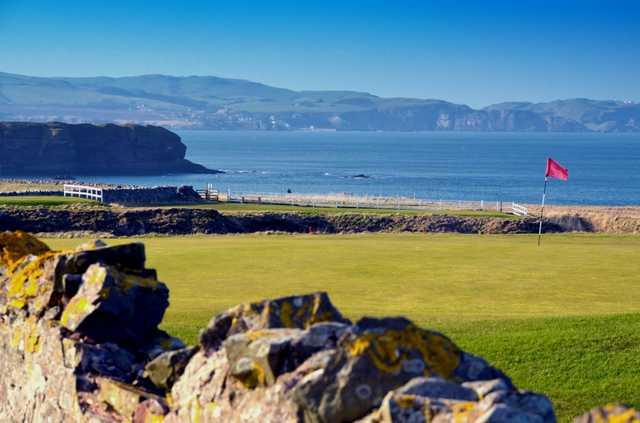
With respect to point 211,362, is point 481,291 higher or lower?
lower

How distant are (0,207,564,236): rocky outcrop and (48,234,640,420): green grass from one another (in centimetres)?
1990

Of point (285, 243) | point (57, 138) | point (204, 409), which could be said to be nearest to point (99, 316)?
point (204, 409)

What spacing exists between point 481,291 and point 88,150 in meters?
155

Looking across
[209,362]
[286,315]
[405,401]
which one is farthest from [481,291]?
[405,401]

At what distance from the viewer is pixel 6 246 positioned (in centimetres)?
1126

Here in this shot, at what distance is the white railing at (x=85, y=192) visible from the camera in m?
63.2

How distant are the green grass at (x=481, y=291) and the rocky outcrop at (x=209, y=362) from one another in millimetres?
4790

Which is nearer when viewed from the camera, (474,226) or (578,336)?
(578,336)

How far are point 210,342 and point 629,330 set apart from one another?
932 cm

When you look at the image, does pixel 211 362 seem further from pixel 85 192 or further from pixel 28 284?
pixel 85 192

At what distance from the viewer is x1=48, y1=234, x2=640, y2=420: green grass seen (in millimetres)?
13304

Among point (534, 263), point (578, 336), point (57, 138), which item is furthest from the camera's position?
point (57, 138)

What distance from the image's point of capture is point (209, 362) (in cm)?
708

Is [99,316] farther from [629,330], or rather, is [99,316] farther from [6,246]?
[629,330]
